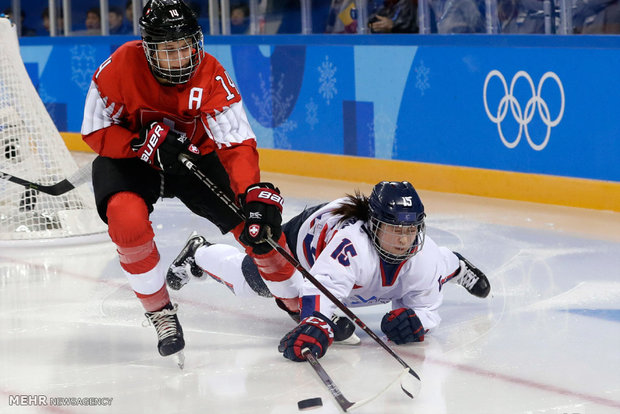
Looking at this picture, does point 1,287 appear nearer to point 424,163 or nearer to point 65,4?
point 424,163

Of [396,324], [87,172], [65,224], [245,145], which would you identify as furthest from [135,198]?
[65,224]

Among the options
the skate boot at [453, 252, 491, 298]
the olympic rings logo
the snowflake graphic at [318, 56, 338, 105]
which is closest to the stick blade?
the skate boot at [453, 252, 491, 298]

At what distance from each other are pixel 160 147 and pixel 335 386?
0.85m

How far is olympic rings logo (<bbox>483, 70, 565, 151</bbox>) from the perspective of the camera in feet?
19.0

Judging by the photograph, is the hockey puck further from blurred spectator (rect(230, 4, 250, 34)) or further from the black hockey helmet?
blurred spectator (rect(230, 4, 250, 34))

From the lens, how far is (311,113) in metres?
7.35

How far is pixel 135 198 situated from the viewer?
311 centimetres

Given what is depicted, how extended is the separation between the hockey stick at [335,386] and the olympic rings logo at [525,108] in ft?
10.6

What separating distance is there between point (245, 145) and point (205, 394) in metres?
0.78

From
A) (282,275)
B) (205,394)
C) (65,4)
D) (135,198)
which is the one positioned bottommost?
(205,394)

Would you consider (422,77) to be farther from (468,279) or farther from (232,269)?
(232,269)

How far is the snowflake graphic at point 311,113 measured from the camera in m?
7.32

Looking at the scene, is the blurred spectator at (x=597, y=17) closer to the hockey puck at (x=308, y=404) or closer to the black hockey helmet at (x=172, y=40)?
the black hockey helmet at (x=172, y=40)

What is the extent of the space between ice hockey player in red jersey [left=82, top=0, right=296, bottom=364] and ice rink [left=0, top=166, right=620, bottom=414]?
236 millimetres
